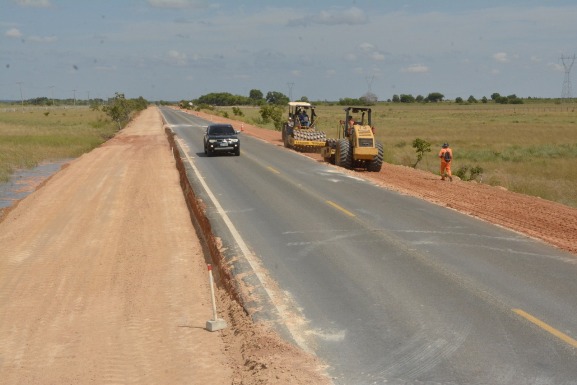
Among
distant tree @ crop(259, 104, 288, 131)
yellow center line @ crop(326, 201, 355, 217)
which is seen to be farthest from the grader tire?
distant tree @ crop(259, 104, 288, 131)

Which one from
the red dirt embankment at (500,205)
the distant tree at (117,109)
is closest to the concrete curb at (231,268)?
the red dirt embankment at (500,205)

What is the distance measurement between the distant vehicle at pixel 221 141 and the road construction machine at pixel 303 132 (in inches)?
167

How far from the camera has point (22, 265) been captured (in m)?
13.5

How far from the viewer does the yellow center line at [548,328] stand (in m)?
7.73

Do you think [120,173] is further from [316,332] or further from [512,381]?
[512,381]

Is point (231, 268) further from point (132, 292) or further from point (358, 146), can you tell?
point (358, 146)

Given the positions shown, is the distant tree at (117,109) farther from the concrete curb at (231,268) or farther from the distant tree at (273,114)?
the concrete curb at (231,268)

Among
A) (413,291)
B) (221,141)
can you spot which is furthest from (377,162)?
(413,291)

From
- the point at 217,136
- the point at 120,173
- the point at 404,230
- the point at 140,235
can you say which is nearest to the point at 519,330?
the point at 404,230

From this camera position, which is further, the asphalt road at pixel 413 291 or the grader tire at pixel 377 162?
the grader tire at pixel 377 162

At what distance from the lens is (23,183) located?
30.7 m

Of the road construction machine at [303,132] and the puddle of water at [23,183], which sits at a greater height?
the road construction machine at [303,132]

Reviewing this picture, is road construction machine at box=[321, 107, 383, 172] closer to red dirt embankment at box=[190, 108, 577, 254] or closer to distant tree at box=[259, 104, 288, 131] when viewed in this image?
red dirt embankment at box=[190, 108, 577, 254]

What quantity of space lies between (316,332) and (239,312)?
157 cm
